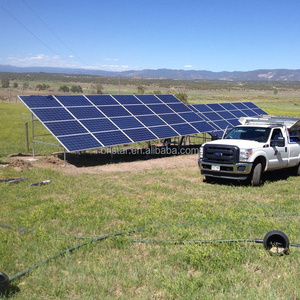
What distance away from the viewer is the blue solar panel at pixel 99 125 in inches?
705

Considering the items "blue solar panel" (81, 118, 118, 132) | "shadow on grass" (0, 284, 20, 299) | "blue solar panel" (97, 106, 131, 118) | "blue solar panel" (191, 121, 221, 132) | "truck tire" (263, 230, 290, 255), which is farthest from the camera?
"blue solar panel" (191, 121, 221, 132)

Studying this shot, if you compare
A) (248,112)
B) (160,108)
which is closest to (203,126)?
(160,108)

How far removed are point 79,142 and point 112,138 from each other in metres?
→ 1.90

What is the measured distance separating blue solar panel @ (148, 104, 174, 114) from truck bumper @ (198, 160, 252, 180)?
10.4m

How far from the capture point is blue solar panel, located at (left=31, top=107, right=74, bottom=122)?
1702 cm

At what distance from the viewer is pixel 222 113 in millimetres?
28188

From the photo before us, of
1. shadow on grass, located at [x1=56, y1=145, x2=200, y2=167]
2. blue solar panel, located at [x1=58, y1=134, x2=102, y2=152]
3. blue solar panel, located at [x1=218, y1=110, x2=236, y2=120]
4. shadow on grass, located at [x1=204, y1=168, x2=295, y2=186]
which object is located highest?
blue solar panel, located at [x1=218, y1=110, x2=236, y2=120]

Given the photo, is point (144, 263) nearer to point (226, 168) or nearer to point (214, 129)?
point (226, 168)

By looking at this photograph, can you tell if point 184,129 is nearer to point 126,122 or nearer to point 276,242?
point 126,122

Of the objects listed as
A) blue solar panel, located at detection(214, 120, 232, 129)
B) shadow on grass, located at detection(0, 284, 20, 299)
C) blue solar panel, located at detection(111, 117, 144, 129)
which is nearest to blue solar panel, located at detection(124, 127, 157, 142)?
blue solar panel, located at detection(111, 117, 144, 129)

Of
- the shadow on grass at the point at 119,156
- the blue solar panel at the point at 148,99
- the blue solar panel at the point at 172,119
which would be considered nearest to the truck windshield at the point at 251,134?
the shadow on grass at the point at 119,156

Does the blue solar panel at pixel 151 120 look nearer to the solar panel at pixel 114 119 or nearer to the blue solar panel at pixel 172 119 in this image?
the solar panel at pixel 114 119

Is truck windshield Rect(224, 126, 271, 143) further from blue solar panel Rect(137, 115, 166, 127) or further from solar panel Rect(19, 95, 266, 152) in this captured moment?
blue solar panel Rect(137, 115, 166, 127)

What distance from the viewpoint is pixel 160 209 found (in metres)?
9.41
